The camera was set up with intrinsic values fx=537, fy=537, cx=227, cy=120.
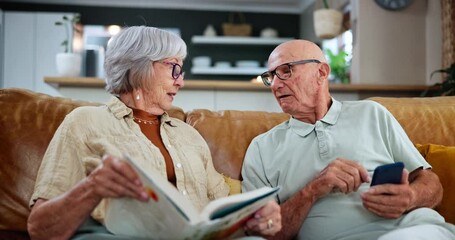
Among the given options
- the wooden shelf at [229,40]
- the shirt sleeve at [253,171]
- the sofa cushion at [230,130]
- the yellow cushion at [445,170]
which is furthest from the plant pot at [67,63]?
the wooden shelf at [229,40]

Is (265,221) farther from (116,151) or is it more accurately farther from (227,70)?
(227,70)

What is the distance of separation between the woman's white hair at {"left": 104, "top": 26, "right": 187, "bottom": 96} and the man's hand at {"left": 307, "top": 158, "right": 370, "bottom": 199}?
60 cm

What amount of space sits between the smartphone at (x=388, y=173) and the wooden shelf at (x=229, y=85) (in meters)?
2.45

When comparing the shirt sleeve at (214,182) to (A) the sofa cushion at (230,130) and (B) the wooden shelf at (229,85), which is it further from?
(B) the wooden shelf at (229,85)

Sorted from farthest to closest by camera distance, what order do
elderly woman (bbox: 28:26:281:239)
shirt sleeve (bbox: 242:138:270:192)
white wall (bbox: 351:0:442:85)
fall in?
white wall (bbox: 351:0:442:85) → shirt sleeve (bbox: 242:138:270:192) → elderly woman (bbox: 28:26:281:239)

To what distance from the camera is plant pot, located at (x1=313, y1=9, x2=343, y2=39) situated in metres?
4.75

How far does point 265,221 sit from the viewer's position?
134 cm

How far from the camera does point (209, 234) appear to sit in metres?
1.13

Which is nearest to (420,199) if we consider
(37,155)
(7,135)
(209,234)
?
(209,234)

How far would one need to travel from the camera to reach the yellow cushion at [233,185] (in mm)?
1774

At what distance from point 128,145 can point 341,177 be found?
0.63 m

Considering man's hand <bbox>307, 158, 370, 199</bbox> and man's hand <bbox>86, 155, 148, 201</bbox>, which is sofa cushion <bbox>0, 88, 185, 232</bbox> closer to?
man's hand <bbox>86, 155, 148, 201</bbox>

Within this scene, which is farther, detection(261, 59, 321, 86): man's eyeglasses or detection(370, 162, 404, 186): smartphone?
detection(261, 59, 321, 86): man's eyeglasses

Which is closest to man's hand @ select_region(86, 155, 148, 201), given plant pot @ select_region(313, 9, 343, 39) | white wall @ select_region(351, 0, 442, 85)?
white wall @ select_region(351, 0, 442, 85)
